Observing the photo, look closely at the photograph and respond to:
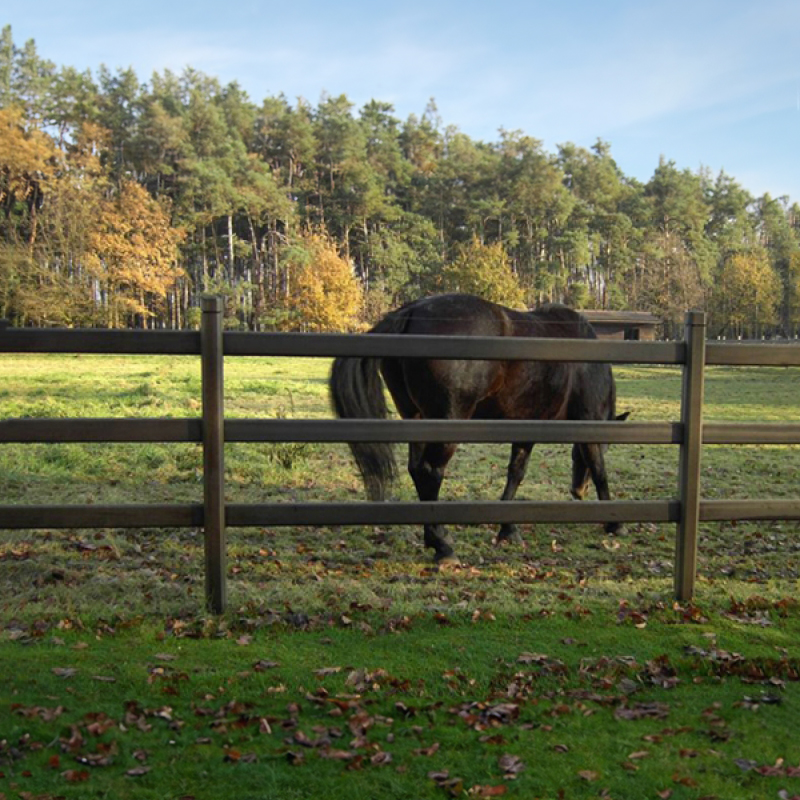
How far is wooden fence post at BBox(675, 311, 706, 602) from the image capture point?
180 inches

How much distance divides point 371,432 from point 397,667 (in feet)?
4.18

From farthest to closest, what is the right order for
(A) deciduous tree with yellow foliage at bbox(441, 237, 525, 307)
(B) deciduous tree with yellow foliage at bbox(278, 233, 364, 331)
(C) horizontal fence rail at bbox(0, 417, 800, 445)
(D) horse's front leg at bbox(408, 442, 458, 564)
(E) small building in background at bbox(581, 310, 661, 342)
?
1. (A) deciduous tree with yellow foliage at bbox(441, 237, 525, 307)
2. (B) deciduous tree with yellow foliage at bbox(278, 233, 364, 331)
3. (E) small building in background at bbox(581, 310, 661, 342)
4. (D) horse's front leg at bbox(408, 442, 458, 564)
5. (C) horizontal fence rail at bbox(0, 417, 800, 445)

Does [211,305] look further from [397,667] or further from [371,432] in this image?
[397,667]

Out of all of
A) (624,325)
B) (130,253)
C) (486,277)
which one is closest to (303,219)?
Answer: (130,253)

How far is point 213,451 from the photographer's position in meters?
4.27

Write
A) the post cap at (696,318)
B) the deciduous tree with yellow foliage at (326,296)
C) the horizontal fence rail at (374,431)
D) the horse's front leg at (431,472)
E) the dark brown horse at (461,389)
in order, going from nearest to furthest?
the horizontal fence rail at (374,431) < the post cap at (696,318) < the dark brown horse at (461,389) < the horse's front leg at (431,472) < the deciduous tree with yellow foliage at (326,296)

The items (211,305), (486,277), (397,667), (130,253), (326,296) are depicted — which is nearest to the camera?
(397,667)

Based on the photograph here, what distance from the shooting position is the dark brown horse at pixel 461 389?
570cm

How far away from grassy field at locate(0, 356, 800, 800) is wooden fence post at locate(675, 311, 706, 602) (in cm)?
23

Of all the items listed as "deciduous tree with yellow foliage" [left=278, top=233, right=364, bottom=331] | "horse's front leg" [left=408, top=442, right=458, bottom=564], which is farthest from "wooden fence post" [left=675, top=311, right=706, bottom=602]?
"deciduous tree with yellow foliage" [left=278, top=233, right=364, bottom=331]

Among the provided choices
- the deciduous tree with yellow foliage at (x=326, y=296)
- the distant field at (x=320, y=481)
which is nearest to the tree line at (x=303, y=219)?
the deciduous tree with yellow foliage at (x=326, y=296)

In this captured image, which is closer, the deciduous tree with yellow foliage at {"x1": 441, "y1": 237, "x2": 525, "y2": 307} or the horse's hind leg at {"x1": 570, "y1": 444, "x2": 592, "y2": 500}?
the horse's hind leg at {"x1": 570, "y1": 444, "x2": 592, "y2": 500}

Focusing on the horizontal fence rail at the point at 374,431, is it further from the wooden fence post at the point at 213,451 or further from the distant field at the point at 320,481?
the distant field at the point at 320,481

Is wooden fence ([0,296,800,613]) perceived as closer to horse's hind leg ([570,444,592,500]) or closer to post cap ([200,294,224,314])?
post cap ([200,294,224,314])
